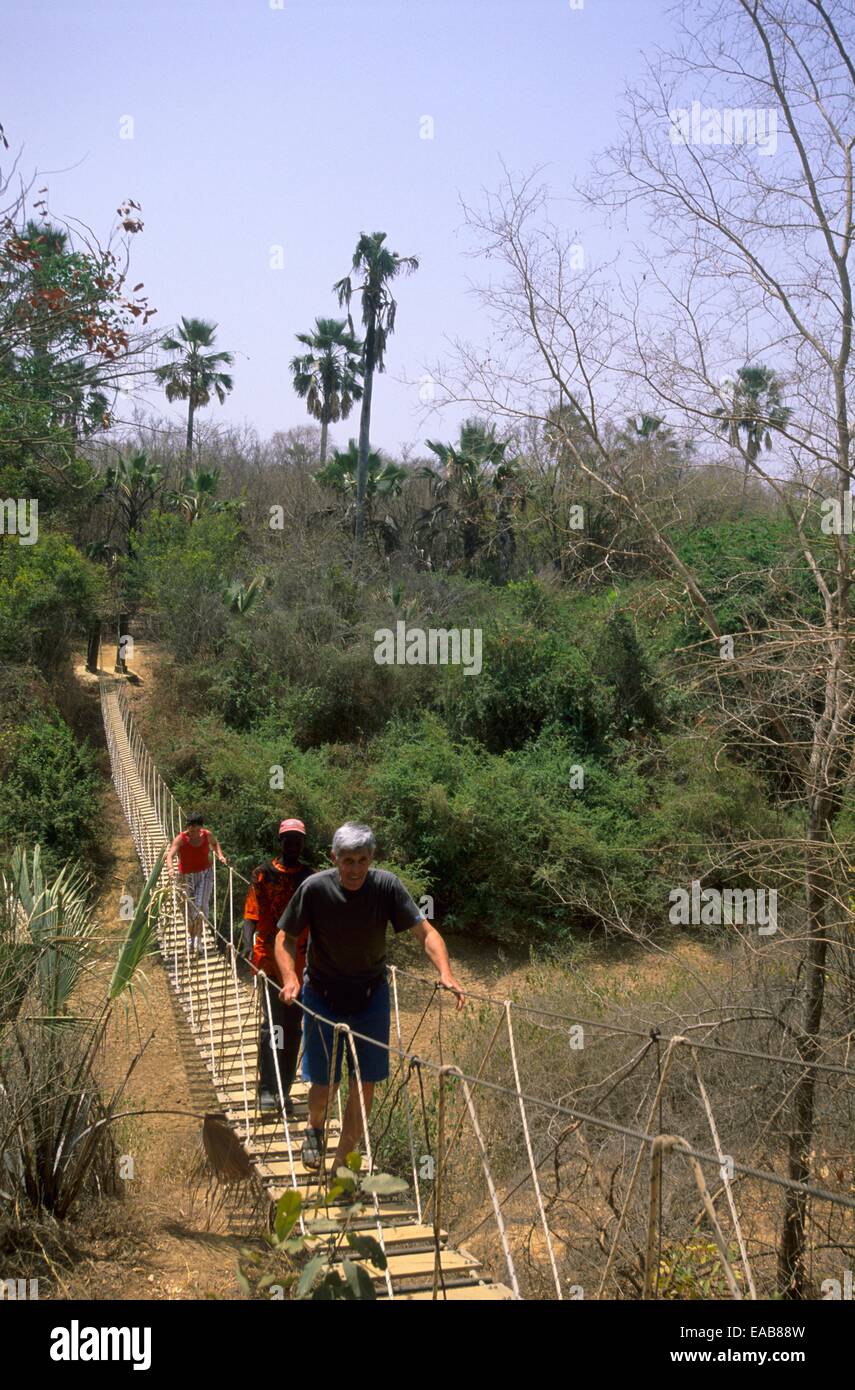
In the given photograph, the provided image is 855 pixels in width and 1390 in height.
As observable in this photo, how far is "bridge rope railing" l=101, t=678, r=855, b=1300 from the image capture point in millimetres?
2234

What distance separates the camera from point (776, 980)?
608 cm

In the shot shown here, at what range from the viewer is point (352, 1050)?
270 cm

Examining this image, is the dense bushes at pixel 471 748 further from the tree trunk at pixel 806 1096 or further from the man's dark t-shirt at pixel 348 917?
the man's dark t-shirt at pixel 348 917

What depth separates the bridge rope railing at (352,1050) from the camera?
2.23m

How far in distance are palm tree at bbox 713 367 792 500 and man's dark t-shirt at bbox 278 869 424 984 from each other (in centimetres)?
283

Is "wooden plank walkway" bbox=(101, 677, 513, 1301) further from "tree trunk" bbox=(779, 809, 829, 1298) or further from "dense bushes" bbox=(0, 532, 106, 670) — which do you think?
"dense bushes" bbox=(0, 532, 106, 670)

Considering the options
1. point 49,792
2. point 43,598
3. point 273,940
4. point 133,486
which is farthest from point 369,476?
point 273,940

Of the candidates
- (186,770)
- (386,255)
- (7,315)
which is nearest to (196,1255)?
(7,315)

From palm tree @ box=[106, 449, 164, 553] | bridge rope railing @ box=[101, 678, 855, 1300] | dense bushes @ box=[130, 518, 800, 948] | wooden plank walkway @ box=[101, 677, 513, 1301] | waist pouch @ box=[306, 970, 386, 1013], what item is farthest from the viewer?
palm tree @ box=[106, 449, 164, 553]

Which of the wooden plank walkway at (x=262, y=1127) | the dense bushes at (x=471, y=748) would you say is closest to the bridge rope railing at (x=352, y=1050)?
the wooden plank walkway at (x=262, y=1127)

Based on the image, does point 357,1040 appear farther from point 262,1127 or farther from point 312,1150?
point 262,1127

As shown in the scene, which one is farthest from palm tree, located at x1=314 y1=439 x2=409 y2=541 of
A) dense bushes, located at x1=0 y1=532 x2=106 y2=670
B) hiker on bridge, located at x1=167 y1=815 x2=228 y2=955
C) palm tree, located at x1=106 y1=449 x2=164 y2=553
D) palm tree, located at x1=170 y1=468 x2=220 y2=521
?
hiker on bridge, located at x1=167 y1=815 x2=228 y2=955

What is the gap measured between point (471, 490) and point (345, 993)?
1706 cm

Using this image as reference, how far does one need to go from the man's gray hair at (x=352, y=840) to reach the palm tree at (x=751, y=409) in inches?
111
